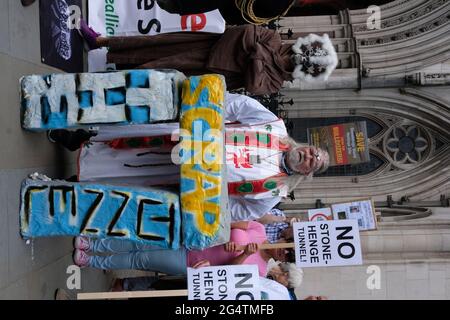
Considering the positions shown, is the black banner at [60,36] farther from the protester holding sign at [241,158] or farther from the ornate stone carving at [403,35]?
the ornate stone carving at [403,35]

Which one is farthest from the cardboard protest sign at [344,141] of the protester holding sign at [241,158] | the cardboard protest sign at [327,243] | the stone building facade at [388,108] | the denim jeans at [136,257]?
the denim jeans at [136,257]

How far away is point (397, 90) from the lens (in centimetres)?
998

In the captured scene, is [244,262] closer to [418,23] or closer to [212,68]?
[212,68]

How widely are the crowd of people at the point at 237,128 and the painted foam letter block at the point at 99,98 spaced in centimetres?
78

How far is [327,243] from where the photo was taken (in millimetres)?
6113

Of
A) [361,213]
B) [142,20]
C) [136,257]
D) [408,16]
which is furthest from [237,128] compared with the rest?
[408,16]

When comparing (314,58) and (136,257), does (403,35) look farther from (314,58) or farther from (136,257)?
(136,257)

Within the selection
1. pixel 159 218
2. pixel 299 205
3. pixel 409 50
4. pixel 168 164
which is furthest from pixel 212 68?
pixel 409 50

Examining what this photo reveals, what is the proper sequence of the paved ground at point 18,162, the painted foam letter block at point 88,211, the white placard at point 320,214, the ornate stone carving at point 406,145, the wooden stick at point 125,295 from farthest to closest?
1. the ornate stone carving at point 406,145
2. the white placard at point 320,214
3. the wooden stick at point 125,295
4. the painted foam letter block at point 88,211
5. the paved ground at point 18,162

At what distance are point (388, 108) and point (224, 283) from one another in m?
6.18

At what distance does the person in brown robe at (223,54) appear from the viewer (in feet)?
17.5

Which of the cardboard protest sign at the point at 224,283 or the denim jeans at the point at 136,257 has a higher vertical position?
the denim jeans at the point at 136,257

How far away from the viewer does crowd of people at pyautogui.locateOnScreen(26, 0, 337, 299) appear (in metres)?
4.94
